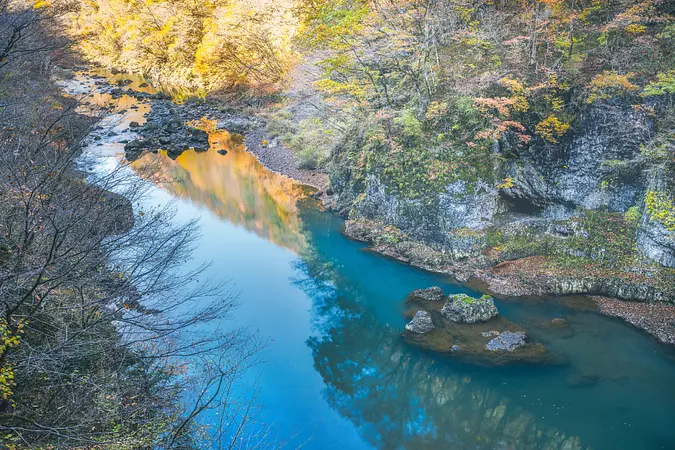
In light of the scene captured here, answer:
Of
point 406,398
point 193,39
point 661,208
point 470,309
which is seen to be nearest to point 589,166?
point 661,208

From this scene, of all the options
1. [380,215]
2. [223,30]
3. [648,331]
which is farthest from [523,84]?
[223,30]

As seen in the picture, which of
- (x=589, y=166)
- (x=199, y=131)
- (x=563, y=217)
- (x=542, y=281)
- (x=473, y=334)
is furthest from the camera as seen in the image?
(x=199, y=131)

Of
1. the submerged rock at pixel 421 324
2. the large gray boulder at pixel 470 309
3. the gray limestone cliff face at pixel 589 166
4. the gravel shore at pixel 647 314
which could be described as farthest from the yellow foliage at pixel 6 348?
the gray limestone cliff face at pixel 589 166

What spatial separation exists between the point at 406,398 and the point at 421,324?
245 centimetres

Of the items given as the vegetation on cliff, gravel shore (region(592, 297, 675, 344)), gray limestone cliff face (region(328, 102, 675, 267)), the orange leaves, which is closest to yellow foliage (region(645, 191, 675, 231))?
gray limestone cliff face (region(328, 102, 675, 267))

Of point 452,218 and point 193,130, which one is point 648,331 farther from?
point 193,130

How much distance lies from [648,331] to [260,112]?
105 ft

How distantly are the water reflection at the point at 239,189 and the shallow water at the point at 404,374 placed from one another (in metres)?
2.61

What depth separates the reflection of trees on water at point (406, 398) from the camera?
10.7m

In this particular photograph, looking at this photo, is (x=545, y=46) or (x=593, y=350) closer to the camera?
(x=593, y=350)

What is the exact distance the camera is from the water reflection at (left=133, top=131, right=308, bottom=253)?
21200 millimetres

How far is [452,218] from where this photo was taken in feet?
55.9

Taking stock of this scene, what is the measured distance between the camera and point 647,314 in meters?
13.5

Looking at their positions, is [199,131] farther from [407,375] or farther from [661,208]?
[661,208]
